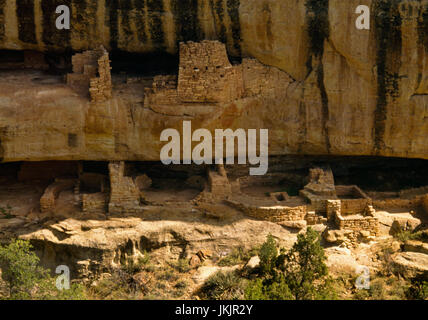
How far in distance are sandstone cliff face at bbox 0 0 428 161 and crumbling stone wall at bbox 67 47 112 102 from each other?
0.30 metres

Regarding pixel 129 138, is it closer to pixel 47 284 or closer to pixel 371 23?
pixel 47 284

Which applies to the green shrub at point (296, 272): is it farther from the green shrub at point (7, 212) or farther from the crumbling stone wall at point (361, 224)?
the green shrub at point (7, 212)

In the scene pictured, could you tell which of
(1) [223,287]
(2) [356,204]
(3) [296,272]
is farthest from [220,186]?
(2) [356,204]

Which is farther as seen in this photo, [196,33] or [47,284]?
[196,33]

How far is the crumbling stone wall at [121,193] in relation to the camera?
14.9 metres

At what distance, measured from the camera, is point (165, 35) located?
14688mm

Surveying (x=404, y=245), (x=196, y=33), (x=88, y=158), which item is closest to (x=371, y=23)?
(x=196, y=33)

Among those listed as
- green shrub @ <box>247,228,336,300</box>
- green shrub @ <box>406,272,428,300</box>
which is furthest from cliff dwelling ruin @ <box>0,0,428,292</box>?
green shrub @ <box>247,228,336,300</box>

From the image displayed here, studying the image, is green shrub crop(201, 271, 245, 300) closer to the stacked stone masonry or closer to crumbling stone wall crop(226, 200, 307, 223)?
crumbling stone wall crop(226, 200, 307, 223)

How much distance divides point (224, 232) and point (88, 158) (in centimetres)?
354

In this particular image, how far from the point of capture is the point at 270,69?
15.1m

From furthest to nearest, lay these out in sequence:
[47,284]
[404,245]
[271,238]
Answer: [404,245] → [271,238] → [47,284]

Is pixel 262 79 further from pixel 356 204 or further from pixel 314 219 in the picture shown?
pixel 356 204

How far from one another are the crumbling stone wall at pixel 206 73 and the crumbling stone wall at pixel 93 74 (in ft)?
5.32
